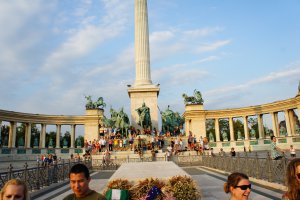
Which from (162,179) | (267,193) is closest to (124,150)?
(267,193)

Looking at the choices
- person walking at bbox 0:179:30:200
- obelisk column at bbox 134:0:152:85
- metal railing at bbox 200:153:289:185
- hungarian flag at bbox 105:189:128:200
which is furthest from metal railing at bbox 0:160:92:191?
obelisk column at bbox 134:0:152:85

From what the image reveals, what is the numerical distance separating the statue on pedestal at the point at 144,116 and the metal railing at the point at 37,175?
21.5 m

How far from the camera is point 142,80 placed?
4444cm

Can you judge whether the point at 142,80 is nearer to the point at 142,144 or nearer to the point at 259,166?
the point at 142,144

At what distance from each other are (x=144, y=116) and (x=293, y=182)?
37256 mm

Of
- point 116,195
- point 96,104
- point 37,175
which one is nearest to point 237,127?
point 96,104

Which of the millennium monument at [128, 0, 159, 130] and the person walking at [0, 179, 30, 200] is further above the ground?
the millennium monument at [128, 0, 159, 130]

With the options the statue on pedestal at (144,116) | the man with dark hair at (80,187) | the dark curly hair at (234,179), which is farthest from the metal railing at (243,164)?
the statue on pedestal at (144,116)

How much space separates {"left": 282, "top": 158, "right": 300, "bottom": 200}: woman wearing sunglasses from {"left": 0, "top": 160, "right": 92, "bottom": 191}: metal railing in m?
10.9

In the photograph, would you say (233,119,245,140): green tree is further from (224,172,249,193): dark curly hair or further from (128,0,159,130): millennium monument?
(224,172,249,193): dark curly hair

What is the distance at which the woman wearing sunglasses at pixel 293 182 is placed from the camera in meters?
3.18

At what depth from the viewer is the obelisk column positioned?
44.8m

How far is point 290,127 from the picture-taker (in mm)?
56656

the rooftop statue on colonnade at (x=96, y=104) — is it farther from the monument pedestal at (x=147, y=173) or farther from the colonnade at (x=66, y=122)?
the monument pedestal at (x=147, y=173)
